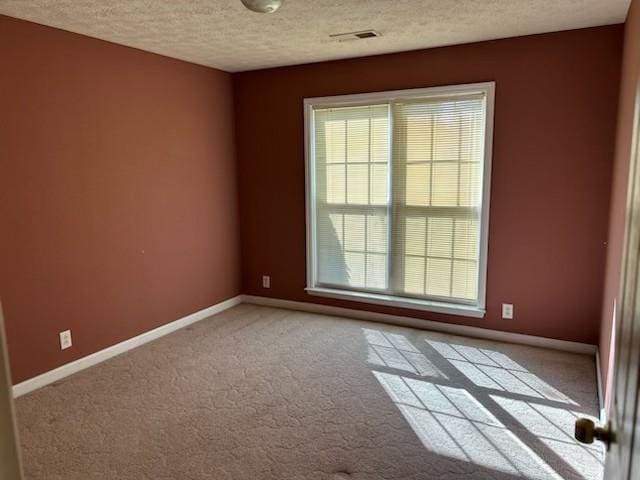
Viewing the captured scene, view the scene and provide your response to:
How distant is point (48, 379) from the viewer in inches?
123

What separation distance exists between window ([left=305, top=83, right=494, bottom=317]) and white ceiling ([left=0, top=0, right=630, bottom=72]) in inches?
20.7

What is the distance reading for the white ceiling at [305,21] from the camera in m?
2.68

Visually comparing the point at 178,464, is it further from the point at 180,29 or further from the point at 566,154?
the point at 566,154

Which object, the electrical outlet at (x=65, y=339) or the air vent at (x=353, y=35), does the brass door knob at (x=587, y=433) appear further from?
the electrical outlet at (x=65, y=339)

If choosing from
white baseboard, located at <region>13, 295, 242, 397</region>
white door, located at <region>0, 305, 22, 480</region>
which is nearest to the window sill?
white baseboard, located at <region>13, 295, 242, 397</region>

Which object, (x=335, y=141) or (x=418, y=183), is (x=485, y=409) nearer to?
(x=418, y=183)

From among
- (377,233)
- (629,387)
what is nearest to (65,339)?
(377,233)

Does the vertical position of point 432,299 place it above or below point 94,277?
below

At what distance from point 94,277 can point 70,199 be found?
60 centimetres

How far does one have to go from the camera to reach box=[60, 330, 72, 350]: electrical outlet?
3208 mm

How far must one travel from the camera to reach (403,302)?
162 inches

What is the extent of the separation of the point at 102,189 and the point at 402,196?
7.91 ft

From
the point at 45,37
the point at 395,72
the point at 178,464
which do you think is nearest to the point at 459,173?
the point at 395,72

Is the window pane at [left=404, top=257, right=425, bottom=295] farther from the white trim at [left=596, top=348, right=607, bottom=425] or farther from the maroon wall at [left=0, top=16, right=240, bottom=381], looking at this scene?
the maroon wall at [left=0, top=16, right=240, bottom=381]
